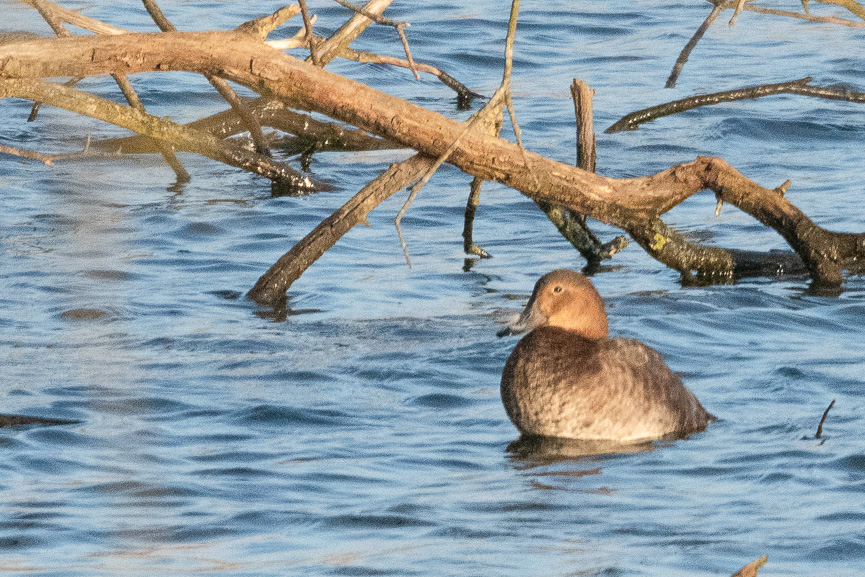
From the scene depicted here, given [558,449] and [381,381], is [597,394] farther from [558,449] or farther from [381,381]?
[381,381]

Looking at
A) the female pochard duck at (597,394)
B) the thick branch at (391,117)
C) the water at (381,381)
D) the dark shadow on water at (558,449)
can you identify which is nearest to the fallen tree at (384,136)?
the thick branch at (391,117)

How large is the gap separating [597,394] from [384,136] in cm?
161

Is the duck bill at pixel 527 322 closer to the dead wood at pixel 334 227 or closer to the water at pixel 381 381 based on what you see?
the water at pixel 381 381

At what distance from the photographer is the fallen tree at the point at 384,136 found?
585cm

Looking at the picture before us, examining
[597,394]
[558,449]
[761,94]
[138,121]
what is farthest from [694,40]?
[138,121]

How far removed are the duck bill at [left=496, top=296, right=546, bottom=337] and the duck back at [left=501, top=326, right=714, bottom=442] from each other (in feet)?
0.87

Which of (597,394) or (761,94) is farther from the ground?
(761,94)

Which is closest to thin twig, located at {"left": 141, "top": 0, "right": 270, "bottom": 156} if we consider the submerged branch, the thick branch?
the submerged branch

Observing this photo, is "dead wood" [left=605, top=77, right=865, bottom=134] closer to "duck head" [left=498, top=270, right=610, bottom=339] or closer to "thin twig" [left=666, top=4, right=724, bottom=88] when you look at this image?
"thin twig" [left=666, top=4, right=724, bottom=88]

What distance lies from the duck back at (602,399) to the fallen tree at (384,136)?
1009mm

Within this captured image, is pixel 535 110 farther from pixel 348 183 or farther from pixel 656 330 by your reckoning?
pixel 656 330

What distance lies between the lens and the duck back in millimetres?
6117

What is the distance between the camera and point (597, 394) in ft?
20.1

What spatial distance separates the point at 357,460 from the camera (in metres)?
5.65
